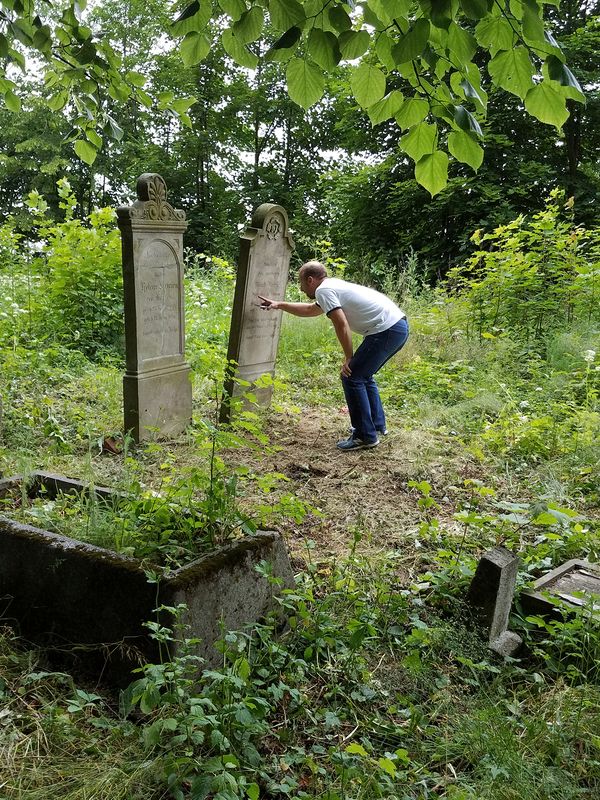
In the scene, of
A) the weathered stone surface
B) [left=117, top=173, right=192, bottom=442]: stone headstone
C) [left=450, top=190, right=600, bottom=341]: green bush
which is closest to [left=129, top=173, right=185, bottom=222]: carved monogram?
[left=117, top=173, right=192, bottom=442]: stone headstone

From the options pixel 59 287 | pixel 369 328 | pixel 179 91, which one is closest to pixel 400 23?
pixel 369 328

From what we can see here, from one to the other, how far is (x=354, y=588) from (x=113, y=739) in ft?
4.77

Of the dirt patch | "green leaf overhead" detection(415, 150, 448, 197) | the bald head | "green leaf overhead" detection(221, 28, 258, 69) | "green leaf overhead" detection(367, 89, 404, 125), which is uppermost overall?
"green leaf overhead" detection(221, 28, 258, 69)

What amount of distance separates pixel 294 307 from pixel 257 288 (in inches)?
22.9

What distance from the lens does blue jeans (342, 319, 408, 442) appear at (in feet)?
19.6

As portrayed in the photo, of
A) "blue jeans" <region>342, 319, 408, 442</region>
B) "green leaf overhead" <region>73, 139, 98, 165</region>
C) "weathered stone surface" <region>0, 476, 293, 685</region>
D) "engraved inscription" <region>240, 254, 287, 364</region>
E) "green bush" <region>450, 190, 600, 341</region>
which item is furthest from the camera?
"green bush" <region>450, 190, 600, 341</region>

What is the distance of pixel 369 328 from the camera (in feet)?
19.5

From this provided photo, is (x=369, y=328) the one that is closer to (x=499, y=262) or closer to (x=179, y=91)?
(x=499, y=262)

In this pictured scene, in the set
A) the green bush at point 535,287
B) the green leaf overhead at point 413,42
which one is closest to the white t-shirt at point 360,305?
the green bush at point 535,287

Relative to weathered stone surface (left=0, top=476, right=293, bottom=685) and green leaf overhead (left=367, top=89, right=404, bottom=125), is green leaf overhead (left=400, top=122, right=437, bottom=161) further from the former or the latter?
weathered stone surface (left=0, top=476, right=293, bottom=685)

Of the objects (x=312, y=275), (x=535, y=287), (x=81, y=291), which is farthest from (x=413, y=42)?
(x=535, y=287)

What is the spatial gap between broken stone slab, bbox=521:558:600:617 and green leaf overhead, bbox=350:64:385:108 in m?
2.27

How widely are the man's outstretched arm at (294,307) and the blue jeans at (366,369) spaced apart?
57cm

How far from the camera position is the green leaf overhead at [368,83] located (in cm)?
203
